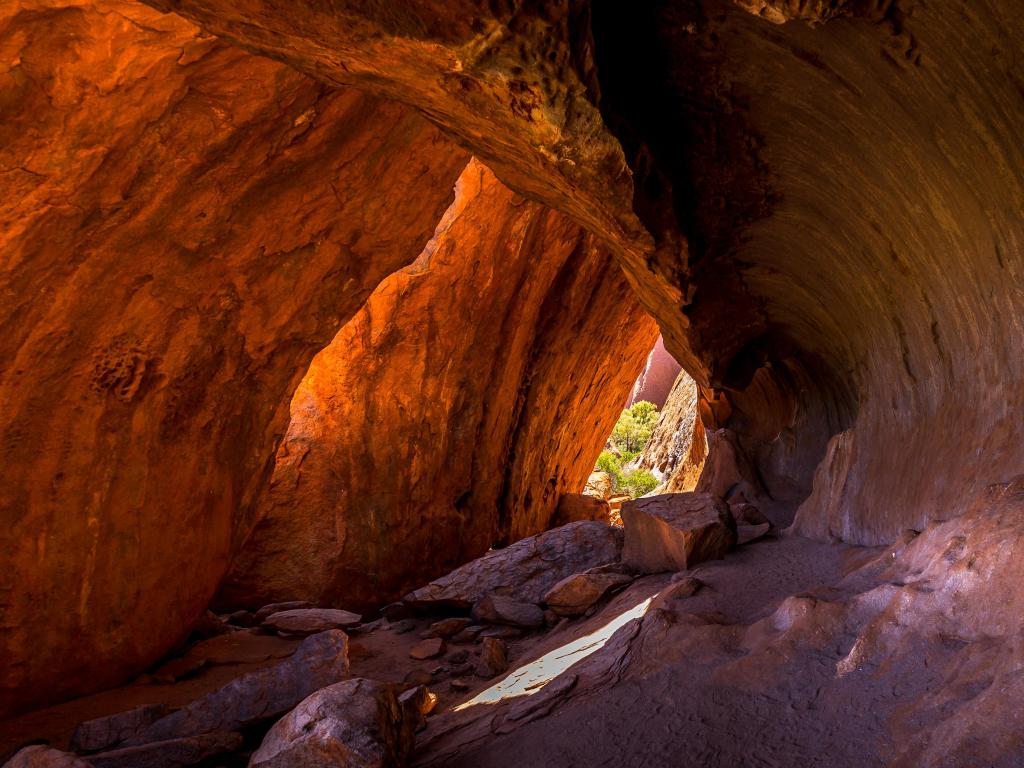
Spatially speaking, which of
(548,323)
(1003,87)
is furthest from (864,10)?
(548,323)

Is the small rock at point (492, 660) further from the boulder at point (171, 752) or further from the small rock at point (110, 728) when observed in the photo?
the small rock at point (110, 728)

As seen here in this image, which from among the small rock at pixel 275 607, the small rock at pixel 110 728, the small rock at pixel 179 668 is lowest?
the small rock at pixel 110 728

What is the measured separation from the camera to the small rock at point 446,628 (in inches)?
281

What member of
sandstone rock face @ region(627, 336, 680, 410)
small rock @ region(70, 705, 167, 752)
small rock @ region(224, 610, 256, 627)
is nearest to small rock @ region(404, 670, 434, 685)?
small rock @ region(70, 705, 167, 752)

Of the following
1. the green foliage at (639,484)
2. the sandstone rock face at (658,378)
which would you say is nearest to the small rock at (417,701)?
the green foliage at (639,484)

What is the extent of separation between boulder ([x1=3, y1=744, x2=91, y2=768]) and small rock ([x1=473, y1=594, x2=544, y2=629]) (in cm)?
416

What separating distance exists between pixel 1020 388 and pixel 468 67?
2900 mm

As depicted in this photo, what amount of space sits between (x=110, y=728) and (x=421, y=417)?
5.91 m

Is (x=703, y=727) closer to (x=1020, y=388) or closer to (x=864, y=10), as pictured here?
(x=1020, y=388)

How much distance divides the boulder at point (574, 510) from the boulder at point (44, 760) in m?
10.5

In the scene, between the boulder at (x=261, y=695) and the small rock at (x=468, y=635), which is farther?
the small rock at (x=468, y=635)

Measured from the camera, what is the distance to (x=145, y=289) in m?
5.19

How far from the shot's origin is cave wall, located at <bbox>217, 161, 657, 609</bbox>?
9188 millimetres

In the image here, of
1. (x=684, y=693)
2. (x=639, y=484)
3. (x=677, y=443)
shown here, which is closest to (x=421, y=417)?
(x=684, y=693)
